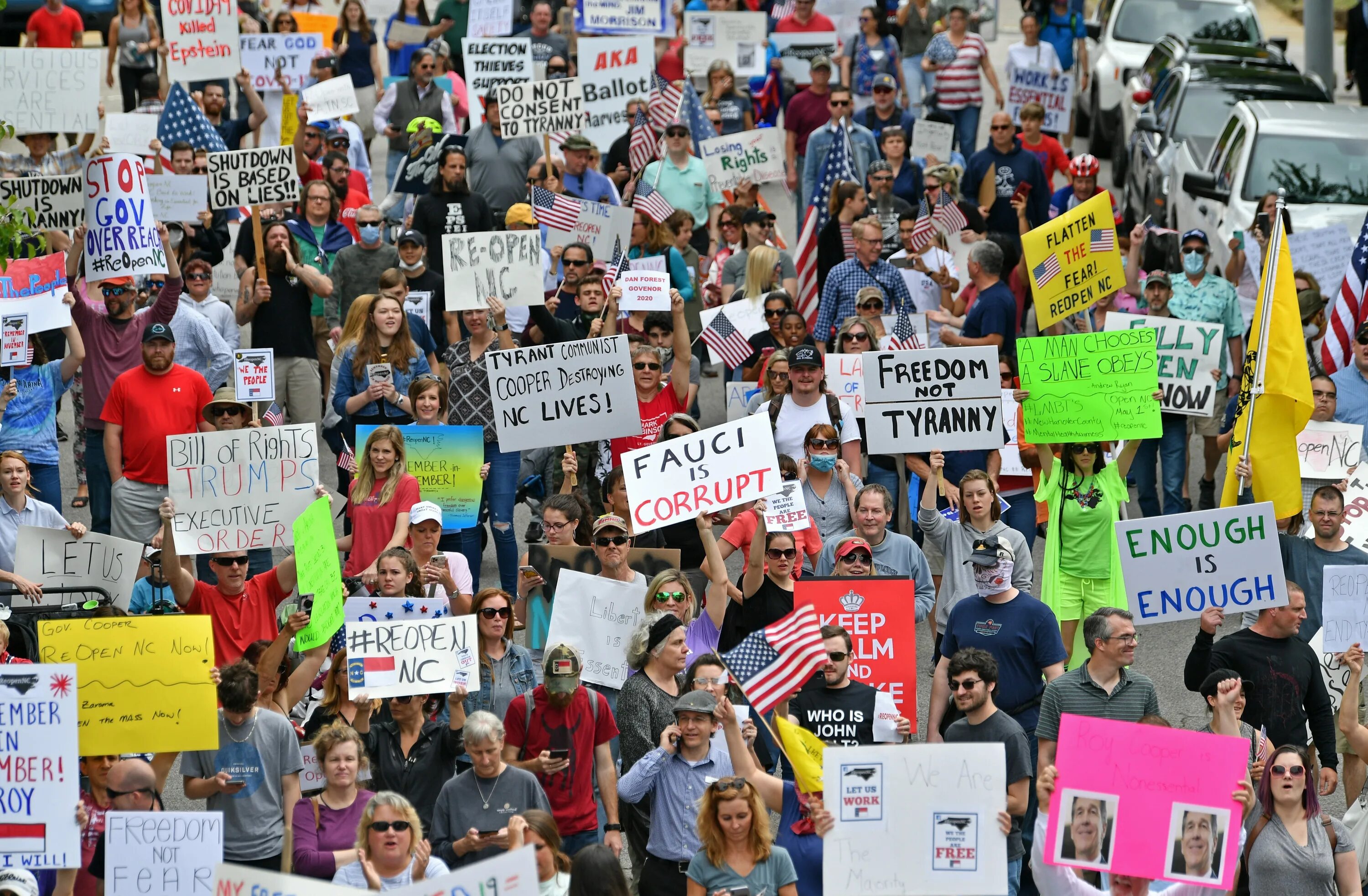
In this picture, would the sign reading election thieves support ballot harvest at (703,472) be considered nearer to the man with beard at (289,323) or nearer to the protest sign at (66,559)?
the protest sign at (66,559)

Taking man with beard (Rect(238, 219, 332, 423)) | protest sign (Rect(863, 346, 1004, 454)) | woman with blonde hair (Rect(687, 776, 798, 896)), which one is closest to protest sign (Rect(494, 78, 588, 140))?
man with beard (Rect(238, 219, 332, 423))

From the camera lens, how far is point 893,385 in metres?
11.6

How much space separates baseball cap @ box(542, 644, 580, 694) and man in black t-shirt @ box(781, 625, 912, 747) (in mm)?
965

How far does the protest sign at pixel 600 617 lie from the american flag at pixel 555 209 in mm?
5989

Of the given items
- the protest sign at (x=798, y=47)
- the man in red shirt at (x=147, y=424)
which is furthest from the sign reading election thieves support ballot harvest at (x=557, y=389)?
the protest sign at (x=798, y=47)

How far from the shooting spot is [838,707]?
29.7 ft

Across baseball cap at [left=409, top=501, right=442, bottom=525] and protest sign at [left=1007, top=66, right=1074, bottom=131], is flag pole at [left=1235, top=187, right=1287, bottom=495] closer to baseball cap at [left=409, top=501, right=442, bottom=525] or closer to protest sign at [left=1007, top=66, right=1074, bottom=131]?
baseball cap at [left=409, top=501, right=442, bottom=525]

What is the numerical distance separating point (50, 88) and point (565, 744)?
9.27 metres

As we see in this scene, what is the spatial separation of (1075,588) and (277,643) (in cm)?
425

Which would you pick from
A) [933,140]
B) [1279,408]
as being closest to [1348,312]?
[1279,408]

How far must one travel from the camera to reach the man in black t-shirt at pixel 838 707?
354 inches

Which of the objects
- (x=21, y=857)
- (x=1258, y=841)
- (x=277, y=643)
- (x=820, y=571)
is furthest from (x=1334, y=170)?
(x=21, y=857)

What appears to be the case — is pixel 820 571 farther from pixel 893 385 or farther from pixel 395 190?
pixel 395 190

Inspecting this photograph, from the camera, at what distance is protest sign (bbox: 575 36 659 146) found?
18.7 m
